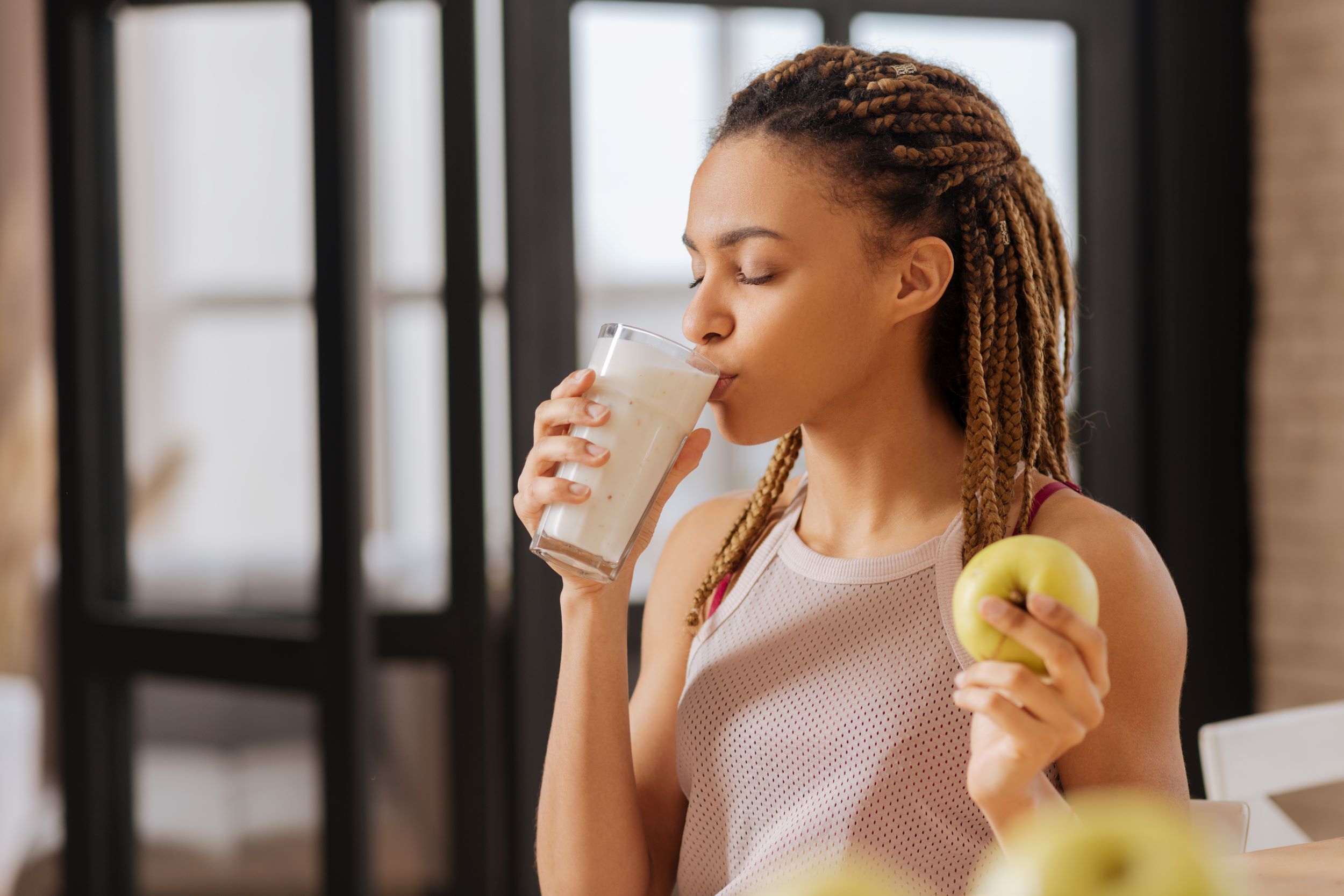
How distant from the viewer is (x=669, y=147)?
257cm

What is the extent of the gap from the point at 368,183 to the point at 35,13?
2.24 m

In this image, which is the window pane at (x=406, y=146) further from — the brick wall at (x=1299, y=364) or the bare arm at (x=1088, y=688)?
the brick wall at (x=1299, y=364)

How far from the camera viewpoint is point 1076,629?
686 millimetres

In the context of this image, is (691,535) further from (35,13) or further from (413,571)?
(35,13)

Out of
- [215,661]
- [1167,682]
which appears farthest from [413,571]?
[1167,682]

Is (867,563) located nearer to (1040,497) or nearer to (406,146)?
(1040,497)

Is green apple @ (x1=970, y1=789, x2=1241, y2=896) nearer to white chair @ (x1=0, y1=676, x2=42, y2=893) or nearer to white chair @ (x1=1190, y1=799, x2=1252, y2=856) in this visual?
white chair @ (x1=1190, y1=799, x2=1252, y2=856)

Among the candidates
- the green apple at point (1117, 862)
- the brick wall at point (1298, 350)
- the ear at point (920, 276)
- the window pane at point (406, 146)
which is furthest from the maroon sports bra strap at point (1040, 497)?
the brick wall at point (1298, 350)

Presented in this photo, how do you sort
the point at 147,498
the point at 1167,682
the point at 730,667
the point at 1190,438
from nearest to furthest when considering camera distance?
the point at 1167,682 → the point at 730,667 → the point at 147,498 → the point at 1190,438

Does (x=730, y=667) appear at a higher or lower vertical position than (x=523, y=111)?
lower

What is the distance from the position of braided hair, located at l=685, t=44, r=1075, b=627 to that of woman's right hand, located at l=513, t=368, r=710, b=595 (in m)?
0.26

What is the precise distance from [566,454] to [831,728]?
34cm

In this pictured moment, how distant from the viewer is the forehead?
103 centimetres

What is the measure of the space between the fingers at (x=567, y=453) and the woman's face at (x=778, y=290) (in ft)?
0.40
